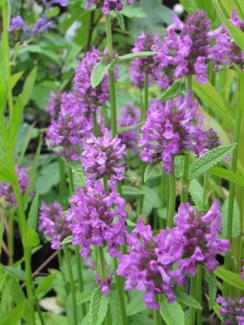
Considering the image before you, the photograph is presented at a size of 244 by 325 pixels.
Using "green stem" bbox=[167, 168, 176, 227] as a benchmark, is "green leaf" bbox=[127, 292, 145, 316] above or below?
below

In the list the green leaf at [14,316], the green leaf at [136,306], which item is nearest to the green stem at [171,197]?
the green leaf at [14,316]

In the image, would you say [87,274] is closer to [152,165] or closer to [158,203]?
[158,203]

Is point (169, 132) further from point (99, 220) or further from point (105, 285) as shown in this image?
point (105, 285)

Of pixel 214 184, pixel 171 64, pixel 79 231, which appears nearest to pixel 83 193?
pixel 79 231

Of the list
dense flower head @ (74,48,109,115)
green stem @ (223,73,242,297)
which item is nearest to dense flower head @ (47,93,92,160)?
dense flower head @ (74,48,109,115)

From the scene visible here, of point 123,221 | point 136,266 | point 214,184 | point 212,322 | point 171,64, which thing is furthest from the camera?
point 212,322

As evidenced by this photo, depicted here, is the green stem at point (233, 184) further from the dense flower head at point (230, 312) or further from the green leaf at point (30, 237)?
the green leaf at point (30, 237)

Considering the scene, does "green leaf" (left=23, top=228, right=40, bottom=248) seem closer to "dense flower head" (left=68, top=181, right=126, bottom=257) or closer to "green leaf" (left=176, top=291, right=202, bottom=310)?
"dense flower head" (left=68, top=181, right=126, bottom=257)
